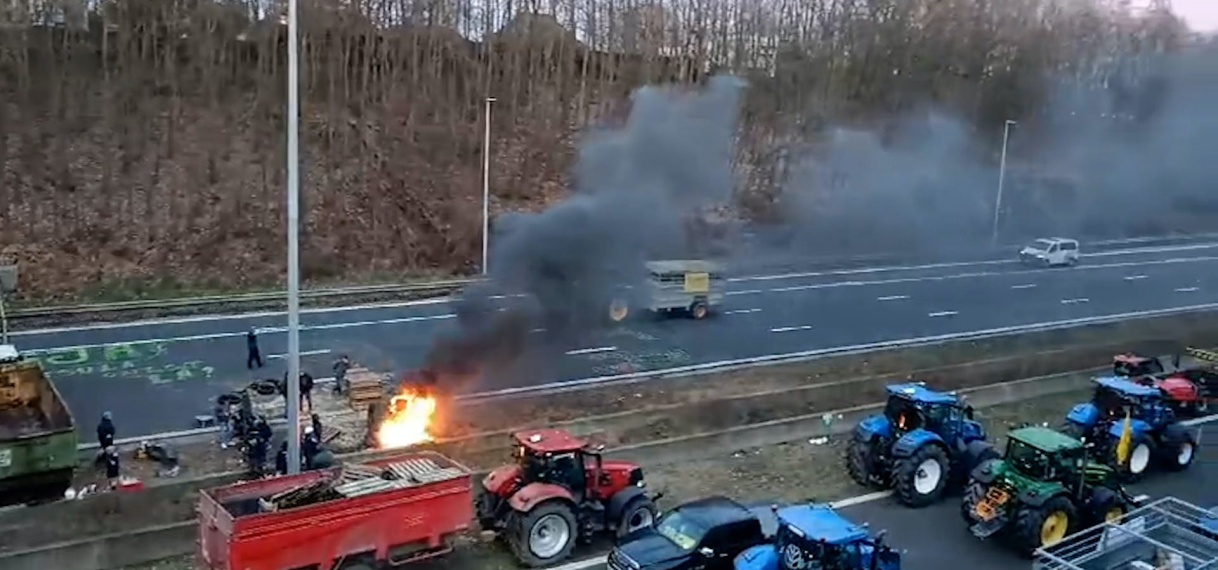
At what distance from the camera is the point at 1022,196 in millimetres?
45531

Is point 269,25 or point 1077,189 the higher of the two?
point 269,25

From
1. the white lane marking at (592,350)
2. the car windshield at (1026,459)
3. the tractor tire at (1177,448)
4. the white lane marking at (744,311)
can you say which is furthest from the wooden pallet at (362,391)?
the white lane marking at (744,311)

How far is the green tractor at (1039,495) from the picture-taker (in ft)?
48.3

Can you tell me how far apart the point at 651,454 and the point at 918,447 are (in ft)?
15.3

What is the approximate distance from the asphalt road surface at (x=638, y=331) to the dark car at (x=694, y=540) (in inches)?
378

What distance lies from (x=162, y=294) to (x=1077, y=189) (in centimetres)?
3573

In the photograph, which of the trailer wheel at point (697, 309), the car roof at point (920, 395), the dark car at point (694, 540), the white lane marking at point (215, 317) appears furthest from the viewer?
the trailer wheel at point (697, 309)

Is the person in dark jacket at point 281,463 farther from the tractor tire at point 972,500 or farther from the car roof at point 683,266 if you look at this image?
the car roof at point 683,266

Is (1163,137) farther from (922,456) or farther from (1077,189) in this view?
(922,456)

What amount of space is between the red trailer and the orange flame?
147 inches

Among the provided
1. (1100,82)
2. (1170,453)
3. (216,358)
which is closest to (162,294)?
(216,358)

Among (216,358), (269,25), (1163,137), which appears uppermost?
(269,25)

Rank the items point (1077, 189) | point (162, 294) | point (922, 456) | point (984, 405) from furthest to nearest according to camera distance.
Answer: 1. point (1077, 189)
2. point (162, 294)
3. point (984, 405)
4. point (922, 456)

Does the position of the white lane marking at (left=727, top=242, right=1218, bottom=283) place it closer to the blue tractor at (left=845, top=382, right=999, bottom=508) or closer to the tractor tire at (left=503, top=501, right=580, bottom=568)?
the blue tractor at (left=845, top=382, right=999, bottom=508)
